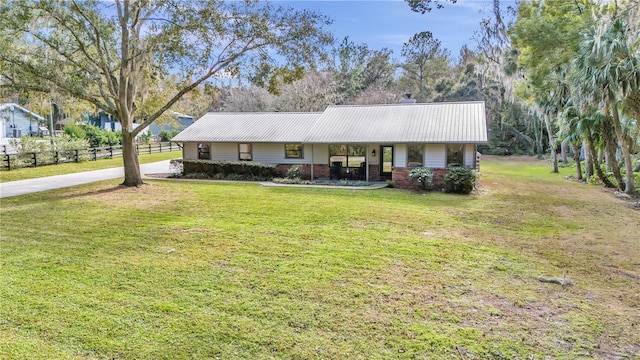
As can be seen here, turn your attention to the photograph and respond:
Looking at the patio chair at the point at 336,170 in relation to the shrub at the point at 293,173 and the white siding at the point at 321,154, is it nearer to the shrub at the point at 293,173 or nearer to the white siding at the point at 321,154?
the white siding at the point at 321,154

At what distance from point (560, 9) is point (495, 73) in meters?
21.1

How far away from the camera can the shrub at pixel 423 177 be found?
52.6 feet

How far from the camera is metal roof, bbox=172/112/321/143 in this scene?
19.9 m

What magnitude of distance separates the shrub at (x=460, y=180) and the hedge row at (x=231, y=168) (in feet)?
26.4

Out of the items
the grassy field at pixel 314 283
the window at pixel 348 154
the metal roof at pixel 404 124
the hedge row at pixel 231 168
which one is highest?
the metal roof at pixel 404 124

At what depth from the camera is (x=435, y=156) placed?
1688 cm

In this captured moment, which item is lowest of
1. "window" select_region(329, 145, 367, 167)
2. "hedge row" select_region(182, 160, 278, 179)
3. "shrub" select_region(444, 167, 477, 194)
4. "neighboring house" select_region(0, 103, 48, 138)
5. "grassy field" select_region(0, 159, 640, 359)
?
"grassy field" select_region(0, 159, 640, 359)

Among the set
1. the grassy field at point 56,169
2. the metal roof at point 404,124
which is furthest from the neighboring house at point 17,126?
the metal roof at point 404,124

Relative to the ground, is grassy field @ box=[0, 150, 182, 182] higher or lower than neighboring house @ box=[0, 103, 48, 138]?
lower

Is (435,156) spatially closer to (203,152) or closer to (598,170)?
(598,170)

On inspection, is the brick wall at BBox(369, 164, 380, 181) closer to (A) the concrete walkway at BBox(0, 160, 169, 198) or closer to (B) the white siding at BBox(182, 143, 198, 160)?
(B) the white siding at BBox(182, 143, 198, 160)

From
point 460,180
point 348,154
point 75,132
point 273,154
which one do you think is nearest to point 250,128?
point 273,154

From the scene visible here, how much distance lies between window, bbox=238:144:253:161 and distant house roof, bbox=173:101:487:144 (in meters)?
0.57

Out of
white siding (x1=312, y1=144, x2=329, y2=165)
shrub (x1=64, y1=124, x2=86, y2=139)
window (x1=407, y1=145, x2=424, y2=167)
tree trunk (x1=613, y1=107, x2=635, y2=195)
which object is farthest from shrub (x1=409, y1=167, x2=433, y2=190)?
shrub (x1=64, y1=124, x2=86, y2=139)
